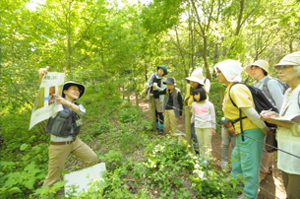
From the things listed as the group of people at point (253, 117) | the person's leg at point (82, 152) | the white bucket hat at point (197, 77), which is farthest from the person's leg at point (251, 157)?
the person's leg at point (82, 152)

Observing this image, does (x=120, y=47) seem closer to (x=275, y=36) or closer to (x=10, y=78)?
(x=10, y=78)

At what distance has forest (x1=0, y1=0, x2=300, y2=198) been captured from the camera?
2.53 metres

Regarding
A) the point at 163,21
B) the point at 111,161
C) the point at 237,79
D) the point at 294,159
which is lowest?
the point at 111,161

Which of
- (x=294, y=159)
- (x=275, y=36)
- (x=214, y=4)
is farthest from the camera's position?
(x=275, y=36)

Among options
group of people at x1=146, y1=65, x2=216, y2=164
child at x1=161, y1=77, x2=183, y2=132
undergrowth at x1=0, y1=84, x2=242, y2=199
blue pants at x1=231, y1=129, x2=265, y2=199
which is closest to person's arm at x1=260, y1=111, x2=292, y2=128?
blue pants at x1=231, y1=129, x2=265, y2=199

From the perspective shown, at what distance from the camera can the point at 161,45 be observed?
7.92 meters

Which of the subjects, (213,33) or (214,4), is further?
(214,4)

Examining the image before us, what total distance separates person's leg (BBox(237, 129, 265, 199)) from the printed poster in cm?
287

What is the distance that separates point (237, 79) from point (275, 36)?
8.07 m

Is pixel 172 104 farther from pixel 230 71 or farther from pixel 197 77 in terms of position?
pixel 230 71

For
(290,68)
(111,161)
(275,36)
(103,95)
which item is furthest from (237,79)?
(103,95)

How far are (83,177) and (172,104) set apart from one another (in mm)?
2801

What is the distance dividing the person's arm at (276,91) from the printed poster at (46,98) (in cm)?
357

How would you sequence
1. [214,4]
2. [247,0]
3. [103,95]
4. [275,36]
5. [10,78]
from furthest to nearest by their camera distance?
[103,95] → [275,36] → [214,4] → [247,0] → [10,78]
